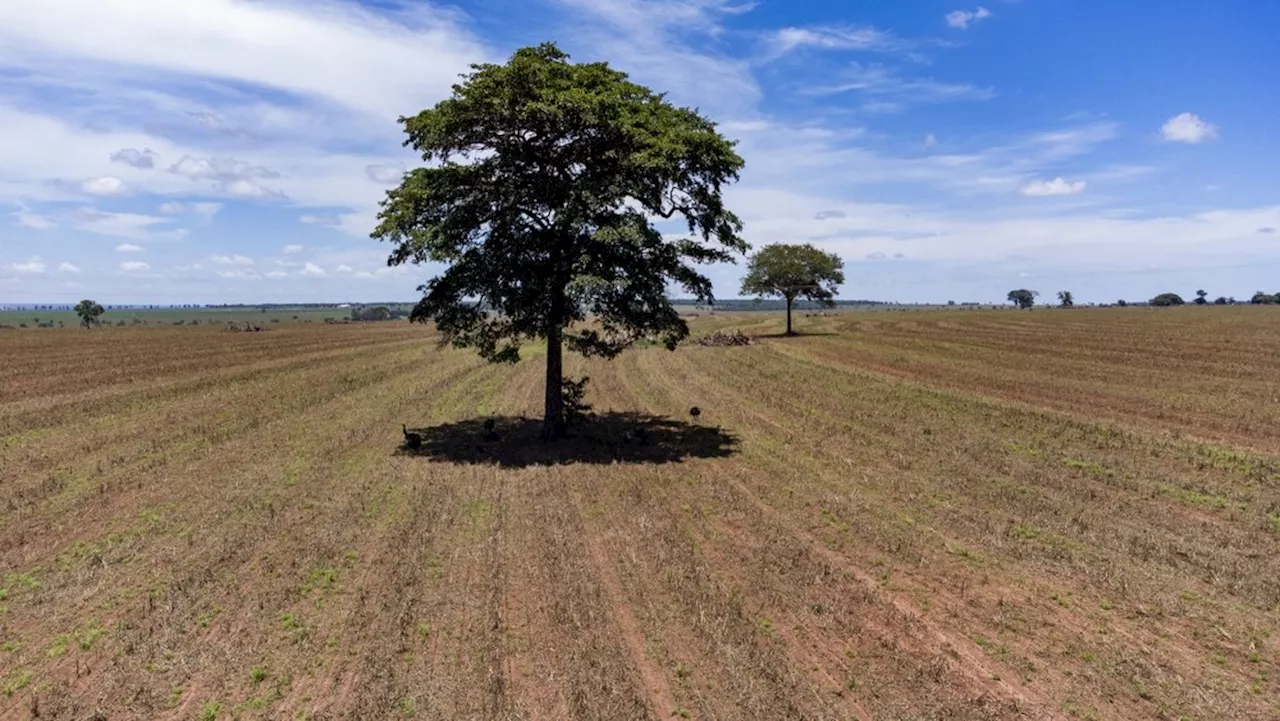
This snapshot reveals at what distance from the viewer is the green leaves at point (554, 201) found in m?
19.6

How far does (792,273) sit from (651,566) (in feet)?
193

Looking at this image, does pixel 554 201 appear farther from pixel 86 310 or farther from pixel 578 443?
pixel 86 310

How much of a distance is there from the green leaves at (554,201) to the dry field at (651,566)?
4513 millimetres

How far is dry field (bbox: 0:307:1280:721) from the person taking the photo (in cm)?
801

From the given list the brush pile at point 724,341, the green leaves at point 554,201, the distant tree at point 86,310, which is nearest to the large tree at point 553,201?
the green leaves at point 554,201

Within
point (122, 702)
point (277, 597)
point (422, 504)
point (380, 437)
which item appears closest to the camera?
point (122, 702)

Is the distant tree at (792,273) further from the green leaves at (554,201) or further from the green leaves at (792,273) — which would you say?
the green leaves at (554,201)

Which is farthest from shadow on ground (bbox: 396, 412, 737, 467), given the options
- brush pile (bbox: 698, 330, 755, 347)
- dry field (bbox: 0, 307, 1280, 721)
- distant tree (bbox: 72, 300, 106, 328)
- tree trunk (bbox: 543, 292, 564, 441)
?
distant tree (bbox: 72, 300, 106, 328)

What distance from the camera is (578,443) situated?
21.7m

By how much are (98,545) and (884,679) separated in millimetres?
13810

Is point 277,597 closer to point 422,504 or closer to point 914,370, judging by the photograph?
point 422,504

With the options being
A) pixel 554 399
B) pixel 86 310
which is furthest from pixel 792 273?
pixel 86 310

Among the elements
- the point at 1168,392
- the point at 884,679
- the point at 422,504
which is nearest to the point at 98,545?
the point at 422,504

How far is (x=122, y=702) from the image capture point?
305 inches
